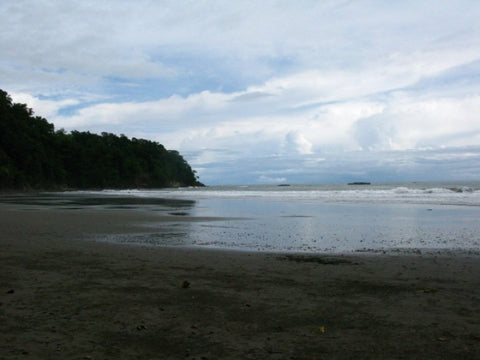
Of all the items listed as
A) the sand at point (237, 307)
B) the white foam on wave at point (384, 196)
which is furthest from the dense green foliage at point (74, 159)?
the sand at point (237, 307)

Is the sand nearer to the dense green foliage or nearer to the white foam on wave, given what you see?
the white foam on wave

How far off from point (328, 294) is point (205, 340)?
2328 millimetres

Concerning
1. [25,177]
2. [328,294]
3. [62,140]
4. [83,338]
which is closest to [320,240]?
[328,294]

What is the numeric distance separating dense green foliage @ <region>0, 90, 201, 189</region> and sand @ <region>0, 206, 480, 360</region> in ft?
240

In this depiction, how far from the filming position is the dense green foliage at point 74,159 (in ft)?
267

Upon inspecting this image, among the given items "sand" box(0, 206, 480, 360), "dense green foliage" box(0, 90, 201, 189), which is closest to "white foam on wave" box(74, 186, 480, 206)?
"sand" box(0, 206, 480, 360)

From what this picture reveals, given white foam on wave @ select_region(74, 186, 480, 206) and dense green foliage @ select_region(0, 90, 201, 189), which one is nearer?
white foam on wave @ select_region(74, 186, 480, 206)

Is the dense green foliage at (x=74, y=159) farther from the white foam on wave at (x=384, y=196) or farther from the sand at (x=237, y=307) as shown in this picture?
the sand at (x=237, y=307)

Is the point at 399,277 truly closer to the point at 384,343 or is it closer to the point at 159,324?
the point at 384,343

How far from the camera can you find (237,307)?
17.2ft

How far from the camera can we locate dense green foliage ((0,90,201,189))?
267 ft

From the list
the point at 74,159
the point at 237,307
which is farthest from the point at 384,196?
the point at 74,159

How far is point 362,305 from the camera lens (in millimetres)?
5379

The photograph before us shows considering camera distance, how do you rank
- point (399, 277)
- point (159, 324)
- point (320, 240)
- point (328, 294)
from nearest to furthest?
point (159, 324), point (328, 294), point (399, 277), point (320, 240)
